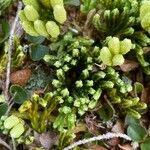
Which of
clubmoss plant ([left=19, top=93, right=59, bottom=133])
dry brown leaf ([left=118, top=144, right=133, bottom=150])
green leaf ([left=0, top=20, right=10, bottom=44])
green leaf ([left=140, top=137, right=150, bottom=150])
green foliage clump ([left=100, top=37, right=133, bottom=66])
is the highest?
green leaf ([left=0, top=20, right=10, bottom=44])

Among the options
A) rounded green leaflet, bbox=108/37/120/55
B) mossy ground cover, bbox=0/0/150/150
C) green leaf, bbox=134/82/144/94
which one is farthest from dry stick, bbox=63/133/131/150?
rounded green leaflet, bbox=108/37/120/55

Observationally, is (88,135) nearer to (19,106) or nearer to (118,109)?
(118,109)

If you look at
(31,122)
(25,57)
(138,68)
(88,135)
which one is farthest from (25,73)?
(138,68)

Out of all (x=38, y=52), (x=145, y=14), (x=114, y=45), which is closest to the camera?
(x=114, y=45)

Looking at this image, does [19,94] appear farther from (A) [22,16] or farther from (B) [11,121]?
(A) [22,16]

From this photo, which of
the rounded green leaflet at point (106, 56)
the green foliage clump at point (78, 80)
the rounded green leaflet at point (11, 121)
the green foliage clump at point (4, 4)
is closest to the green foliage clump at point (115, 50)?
the rounded green leaflet at point (106, 56)

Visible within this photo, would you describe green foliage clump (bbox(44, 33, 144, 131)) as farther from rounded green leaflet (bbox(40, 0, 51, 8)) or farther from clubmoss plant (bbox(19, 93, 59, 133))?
rounded green leaflet (bbox(40, 0, 51, 8))

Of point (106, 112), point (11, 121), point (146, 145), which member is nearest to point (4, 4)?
point (11, 121)
